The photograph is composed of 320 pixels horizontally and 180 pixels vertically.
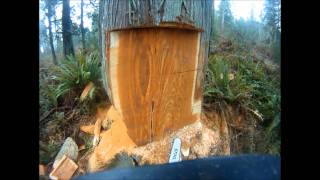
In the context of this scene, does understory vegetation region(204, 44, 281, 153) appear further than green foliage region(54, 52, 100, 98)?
Yes

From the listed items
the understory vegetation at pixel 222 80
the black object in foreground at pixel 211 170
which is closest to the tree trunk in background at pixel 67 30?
the understory vegetation at pixel 222 80

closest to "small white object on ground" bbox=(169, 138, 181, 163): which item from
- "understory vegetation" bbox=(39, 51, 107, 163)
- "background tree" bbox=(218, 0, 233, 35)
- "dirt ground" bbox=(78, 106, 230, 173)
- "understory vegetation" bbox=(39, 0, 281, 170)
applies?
"dirt ground" bbox=(78, 106, 230, 173)

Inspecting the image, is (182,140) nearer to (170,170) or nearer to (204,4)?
(170,170)

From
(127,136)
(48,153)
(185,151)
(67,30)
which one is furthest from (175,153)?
(67,30)

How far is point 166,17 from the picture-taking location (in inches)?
46.1

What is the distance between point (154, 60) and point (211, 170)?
363mm

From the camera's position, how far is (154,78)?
3.96 ft

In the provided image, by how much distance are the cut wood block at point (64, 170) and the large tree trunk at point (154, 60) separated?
188mm

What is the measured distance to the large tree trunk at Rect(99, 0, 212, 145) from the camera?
116cm

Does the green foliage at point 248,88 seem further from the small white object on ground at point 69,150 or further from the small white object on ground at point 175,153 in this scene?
the small white object on ground at point 69,150

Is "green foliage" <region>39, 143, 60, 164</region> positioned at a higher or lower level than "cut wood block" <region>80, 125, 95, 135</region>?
lower

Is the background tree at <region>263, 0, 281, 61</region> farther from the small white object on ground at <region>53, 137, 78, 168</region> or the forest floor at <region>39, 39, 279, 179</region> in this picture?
the small white object on ground at <region>53, 137, 78, 168</region>

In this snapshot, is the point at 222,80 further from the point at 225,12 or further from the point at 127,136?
the point at 127,136

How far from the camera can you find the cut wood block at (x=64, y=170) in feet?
3.68
